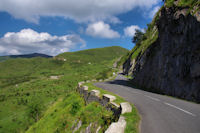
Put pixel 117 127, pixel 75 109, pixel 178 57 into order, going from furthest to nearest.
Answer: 1. pixel 75 109
2. pixel 178 57
3. pixel 117 127

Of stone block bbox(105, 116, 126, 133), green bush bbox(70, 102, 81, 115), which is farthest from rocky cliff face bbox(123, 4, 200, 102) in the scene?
green bush bbox(70, 102, 81, 115)

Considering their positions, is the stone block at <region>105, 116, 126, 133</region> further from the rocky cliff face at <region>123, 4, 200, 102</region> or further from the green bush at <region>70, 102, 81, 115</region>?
the green bush at <region>70, 102, 81, 115</region>

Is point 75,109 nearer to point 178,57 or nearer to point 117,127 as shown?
point 117,127

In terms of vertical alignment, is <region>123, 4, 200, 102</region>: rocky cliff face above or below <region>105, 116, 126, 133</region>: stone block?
above

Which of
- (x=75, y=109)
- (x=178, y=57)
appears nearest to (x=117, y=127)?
(x=75, y=109)

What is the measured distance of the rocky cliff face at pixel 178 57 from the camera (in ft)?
41.6

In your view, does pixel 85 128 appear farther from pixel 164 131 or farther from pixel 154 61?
pixel 154 61

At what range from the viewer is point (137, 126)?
6.36m

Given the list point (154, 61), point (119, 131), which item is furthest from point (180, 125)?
point (154, 61)

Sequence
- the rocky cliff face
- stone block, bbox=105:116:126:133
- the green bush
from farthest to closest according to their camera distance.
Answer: the green bush, the rocky cliff face, stone block, bbox=105:116:126:133

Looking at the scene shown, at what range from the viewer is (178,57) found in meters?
15.6

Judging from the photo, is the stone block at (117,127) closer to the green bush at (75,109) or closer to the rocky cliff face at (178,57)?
the rocky cliff face at (178,57)

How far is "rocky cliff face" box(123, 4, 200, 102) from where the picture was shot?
12.7m

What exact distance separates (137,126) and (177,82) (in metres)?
11.3
